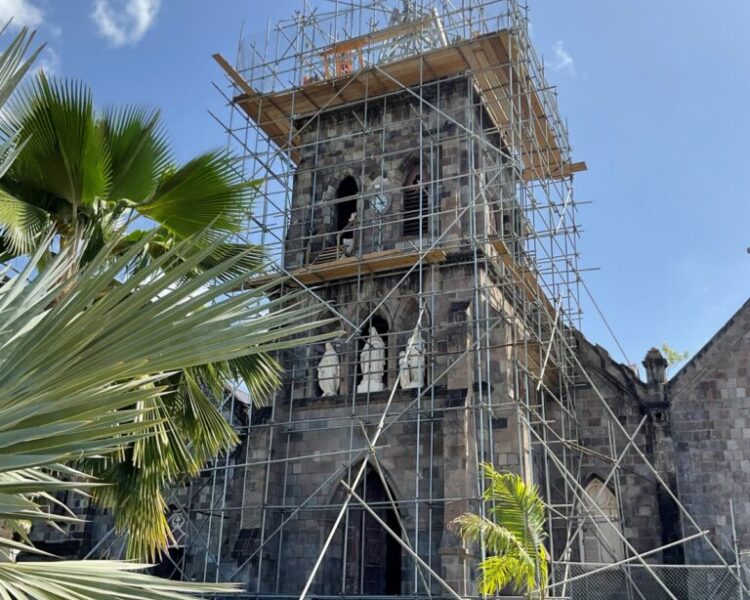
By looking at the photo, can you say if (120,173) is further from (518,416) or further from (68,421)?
(518,416)

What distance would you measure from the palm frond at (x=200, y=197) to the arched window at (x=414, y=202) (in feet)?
27.9

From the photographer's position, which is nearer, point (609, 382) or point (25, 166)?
point (25, 166)

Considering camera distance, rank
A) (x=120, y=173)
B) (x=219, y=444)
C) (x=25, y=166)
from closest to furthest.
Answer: (x=25, y=166) → (x=120, y=173) → (x=219, y=444)

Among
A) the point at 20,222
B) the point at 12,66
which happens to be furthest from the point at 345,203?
the point at 12,66

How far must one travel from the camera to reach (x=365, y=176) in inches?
800

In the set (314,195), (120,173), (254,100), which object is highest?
(254,100)

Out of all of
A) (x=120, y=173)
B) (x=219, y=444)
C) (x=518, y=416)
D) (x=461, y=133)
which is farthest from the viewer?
(x=461, y=133)

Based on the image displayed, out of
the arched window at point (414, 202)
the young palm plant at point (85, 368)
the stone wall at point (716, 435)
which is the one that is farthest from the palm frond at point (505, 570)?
the arched window at point (414, 202)

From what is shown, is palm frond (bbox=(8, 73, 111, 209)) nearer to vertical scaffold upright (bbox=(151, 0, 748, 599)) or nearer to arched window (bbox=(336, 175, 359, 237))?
vertical scaffold upright (bbox=(151, 0, 748, 599))

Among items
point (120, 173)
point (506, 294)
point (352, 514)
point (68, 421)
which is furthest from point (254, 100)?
point (68, 421)

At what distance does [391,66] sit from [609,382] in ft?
29.0

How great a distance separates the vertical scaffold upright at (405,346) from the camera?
16062 millimetres

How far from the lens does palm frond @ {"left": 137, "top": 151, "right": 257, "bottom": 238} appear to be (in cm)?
1005

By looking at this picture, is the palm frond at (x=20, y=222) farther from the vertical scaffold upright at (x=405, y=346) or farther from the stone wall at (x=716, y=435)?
the stone wall at (x=716, y=435)
